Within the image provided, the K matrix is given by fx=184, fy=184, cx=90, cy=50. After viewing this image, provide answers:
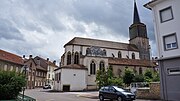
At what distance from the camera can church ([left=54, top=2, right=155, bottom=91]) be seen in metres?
42.4

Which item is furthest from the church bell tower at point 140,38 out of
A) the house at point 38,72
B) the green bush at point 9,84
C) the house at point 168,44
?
the green bush at point 9,84

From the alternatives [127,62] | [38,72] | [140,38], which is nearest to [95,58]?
[127,62]

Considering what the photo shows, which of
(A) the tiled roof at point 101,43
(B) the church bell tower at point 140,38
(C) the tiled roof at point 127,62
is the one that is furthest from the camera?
(B) the church bell tower at point 140,38

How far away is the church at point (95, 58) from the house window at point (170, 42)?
1103 inches

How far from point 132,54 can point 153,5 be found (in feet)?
140

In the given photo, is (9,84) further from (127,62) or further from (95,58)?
(127,62)

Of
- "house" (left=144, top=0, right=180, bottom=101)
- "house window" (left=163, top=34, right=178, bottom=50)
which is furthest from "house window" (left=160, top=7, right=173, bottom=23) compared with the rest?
"house window" (left=163, top=34, right=178, bottom=50)

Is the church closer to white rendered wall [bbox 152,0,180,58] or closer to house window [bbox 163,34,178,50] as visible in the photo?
white rendered wall [bbox 152,0,180,58]

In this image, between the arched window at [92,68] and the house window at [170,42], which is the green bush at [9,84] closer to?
the house window at [170,42]

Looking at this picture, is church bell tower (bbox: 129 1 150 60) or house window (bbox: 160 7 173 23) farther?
church bell tower (bbox: 129 1 150 60)

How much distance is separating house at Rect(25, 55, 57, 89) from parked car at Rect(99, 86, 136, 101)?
3992 centimetres

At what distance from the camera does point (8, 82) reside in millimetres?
16969

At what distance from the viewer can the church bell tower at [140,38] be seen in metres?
63.3

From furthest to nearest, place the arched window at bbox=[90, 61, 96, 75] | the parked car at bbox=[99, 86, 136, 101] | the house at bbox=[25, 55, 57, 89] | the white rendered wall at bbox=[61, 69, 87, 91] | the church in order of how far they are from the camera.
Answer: the house at bbox=[25, 55, 57, 89]
the arched window at bbox=[90, 61, 96, 75]
the church
the white rendered wall at bbox=[61, 69, 87, 91]
the parked car at bbox=[99, 86, 136, 101]
